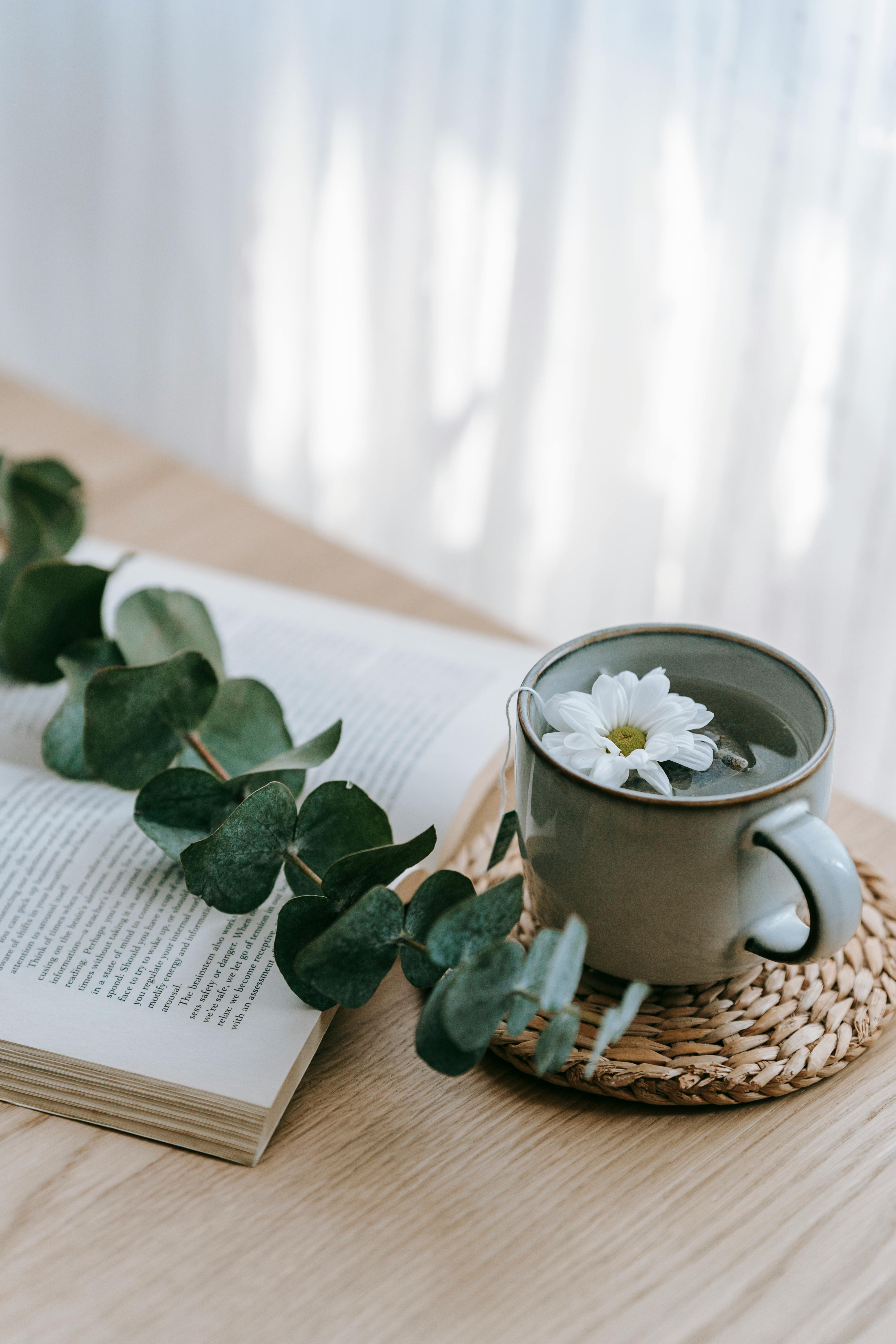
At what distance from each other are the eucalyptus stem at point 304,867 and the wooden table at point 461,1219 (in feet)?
0.22

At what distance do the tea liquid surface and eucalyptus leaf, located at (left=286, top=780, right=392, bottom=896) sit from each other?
105 millimetres

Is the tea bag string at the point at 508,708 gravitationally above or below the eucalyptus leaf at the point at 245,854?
above

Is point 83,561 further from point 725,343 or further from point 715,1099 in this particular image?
point 725,343

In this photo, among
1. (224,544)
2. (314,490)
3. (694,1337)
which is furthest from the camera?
(314,490)

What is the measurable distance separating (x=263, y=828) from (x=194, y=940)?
2.5 inches

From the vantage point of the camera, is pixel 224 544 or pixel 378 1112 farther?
pixel 224 544

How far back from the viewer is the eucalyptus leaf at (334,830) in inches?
17.1

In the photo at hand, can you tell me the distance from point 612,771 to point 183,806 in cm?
18

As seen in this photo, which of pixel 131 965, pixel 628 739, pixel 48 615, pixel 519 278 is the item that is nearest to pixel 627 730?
pixel 628 739

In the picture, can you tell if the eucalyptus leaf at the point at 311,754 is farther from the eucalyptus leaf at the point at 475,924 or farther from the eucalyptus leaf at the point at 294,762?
the eucalyptus leaf at the point at 475,924

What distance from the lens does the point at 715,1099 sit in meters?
0.41

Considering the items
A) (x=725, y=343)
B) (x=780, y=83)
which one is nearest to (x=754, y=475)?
(x=725, y=343)

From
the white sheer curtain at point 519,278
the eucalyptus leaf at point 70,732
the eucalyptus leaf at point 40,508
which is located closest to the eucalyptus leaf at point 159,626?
the eucalyptus leaf at point 70,732

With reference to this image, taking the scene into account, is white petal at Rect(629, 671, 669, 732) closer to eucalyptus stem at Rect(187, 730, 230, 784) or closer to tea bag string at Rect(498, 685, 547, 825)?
tea bag string at Rect(498, 685, 547, 825)
